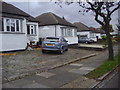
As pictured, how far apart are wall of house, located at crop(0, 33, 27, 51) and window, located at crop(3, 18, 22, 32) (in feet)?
1.88

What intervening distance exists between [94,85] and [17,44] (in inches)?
433

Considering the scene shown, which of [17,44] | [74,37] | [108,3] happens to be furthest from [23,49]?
[74,37]

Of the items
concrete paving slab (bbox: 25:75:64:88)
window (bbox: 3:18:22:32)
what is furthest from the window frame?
concrete paving slab (bbox: 25:75:64:88)

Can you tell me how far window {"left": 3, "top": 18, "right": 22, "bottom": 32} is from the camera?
44.9 ft

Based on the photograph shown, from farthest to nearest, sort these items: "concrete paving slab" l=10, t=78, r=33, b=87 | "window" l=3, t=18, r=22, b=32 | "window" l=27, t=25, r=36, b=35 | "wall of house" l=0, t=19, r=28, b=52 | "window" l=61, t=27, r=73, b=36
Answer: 1. "window" l=61, t=27, r=73, b=36
2. "window" l=27, t=25, r=36, b=35
3. "window" l=3, t=18, r=22, b=32
4. "wall of house" l=0, t=19, r=28, b=52
5. "concrete paving slab" l=10, t=78, r=33, b=87

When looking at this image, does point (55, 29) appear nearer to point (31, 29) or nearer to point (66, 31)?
point (66, 31)

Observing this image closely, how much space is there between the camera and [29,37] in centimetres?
2023

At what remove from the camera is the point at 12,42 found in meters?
14.0

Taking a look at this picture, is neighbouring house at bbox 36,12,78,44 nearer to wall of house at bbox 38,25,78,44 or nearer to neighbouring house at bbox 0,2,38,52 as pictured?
wall of house at bbox 38,25,78,44

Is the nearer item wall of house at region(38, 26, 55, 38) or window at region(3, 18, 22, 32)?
window at region(3, 18, 22, 32)

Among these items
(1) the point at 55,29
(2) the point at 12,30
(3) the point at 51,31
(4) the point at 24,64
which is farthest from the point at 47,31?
(4) the point at 24,64

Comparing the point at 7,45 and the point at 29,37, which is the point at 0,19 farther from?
the point at 29,37

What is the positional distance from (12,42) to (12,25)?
1.80m

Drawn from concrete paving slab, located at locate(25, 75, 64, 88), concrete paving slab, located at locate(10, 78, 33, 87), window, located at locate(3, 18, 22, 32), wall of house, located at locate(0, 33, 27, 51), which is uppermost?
window, located at locate(3, 18, 22, 32)
